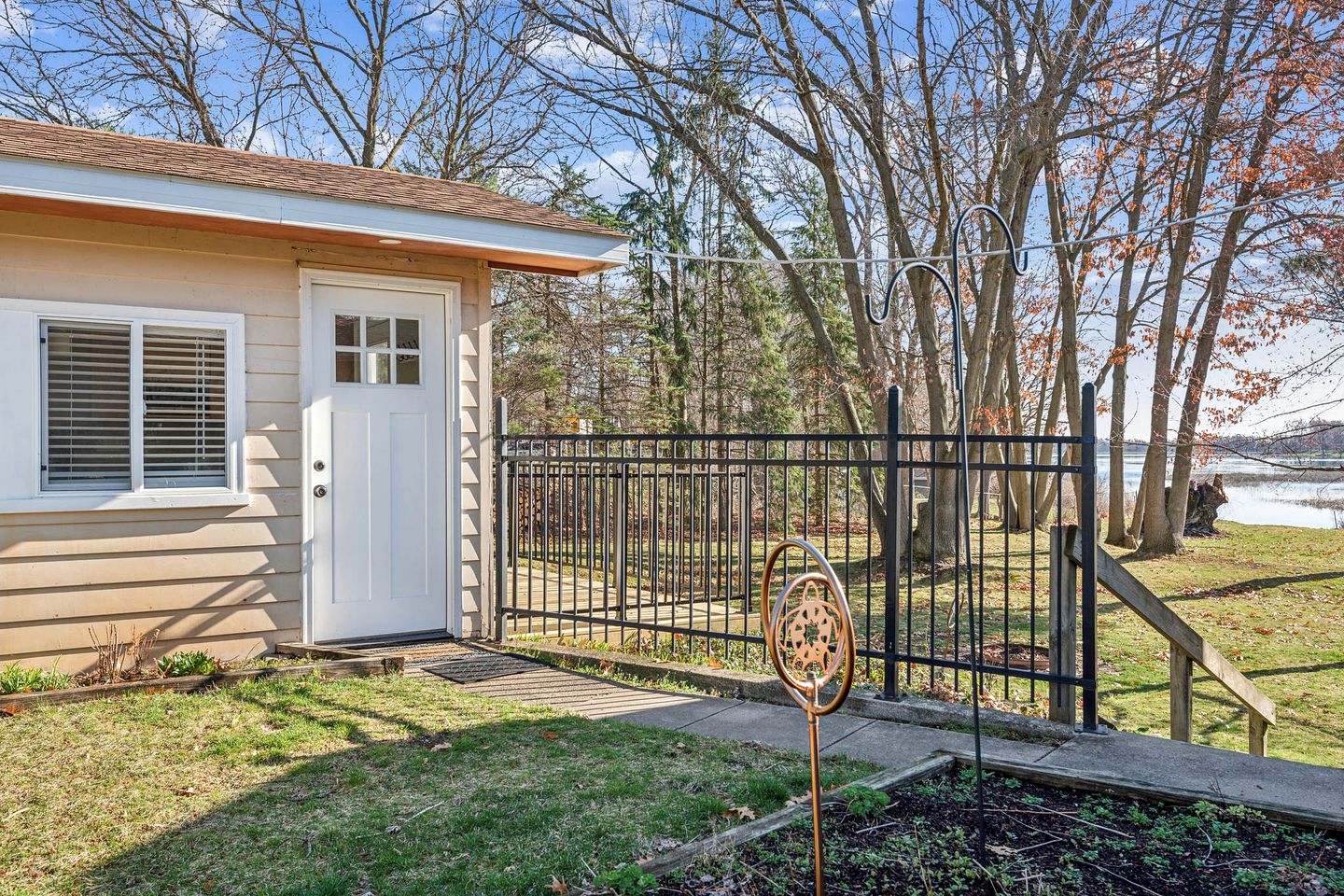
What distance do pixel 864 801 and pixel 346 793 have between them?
185cm

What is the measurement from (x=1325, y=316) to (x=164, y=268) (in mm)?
10618

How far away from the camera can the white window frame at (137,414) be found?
4848 millimetres

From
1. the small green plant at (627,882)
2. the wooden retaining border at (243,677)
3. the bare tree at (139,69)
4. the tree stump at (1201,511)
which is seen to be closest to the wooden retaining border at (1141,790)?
the small green plant at (627,882)

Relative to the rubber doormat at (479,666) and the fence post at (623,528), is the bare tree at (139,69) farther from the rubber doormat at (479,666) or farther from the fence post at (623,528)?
the rubber doormat at (479,666)

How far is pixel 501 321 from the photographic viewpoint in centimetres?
1366

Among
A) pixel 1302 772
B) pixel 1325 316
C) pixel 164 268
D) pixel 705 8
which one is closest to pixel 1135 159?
pixel 1325 316

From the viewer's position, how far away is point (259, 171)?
5.44 m

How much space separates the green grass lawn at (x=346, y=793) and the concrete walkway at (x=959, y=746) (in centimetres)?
26

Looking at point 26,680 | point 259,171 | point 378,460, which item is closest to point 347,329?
point 378,460

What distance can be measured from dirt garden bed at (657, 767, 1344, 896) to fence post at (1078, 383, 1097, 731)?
859mm

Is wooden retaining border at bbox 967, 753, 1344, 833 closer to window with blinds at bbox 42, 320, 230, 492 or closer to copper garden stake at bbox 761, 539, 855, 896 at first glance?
copper garden stake at bbox 761, 539, 855, 896

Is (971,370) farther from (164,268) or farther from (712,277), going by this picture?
(164,268)

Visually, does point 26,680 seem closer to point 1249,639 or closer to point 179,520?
point 179,520

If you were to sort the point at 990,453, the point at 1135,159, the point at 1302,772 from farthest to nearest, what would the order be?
1. the point at 990,453
2. the point at 1135,159
3. the point at 1302,772
